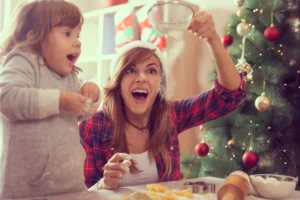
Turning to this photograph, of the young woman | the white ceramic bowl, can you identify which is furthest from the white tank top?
the white ceramic bowl

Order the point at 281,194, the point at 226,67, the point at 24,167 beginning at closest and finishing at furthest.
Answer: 1. the point at 24,167
2. the point at 281,194
3. the point at 226,67

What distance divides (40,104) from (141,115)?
0.51 meters

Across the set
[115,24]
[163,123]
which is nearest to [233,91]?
[163,123]

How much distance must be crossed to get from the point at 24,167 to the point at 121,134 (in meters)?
0.45

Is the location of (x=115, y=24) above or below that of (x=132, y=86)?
above

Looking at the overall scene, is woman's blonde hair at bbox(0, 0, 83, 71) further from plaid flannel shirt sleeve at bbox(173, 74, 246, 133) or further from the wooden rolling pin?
plaid flannel shirt sleeve at bbox(173, 74, 246, 133)

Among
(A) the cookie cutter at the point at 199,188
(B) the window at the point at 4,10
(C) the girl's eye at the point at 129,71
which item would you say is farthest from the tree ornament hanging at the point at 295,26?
(B) the window at the point at 4,10

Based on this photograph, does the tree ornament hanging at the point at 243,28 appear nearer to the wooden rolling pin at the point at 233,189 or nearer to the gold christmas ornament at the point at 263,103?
the gold christmas ornament at the point at 263,103

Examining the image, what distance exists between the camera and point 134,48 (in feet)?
3.13

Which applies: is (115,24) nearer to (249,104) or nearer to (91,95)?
(249,104)

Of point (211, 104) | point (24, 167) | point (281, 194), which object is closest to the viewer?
point (24, 167)

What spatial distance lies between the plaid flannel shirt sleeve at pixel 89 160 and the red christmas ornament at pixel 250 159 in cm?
50

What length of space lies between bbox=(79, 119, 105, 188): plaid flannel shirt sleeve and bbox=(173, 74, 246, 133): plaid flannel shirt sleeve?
268 mm

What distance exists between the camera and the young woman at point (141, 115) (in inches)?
36.9
